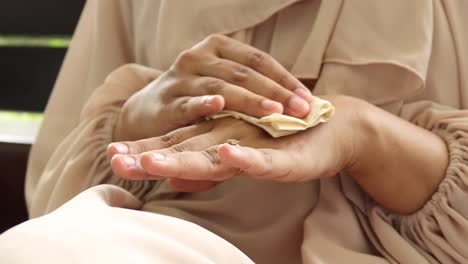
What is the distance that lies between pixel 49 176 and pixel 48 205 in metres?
0.05

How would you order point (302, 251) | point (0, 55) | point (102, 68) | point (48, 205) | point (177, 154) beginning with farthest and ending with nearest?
point (0, 55)
point (102, 68)
point (48, 205)
point (302, 251)
point (177, 154)

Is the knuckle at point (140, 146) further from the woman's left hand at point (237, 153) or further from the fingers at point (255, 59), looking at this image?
the fingers at point (255, 59)

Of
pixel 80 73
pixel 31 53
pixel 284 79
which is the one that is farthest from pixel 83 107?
pixel 31 53

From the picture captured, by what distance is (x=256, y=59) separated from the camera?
75 centimetres

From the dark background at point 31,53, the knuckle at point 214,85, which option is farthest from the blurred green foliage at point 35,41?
the knuckle at point 214,85

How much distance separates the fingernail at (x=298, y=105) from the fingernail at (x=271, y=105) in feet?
0.05

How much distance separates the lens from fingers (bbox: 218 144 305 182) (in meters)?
0.59

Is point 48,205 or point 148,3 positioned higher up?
point 148,3

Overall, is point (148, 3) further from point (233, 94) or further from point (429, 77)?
point (429, 77)

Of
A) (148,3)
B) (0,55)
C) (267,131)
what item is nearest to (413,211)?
(267,131)

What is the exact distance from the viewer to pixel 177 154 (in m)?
0.62

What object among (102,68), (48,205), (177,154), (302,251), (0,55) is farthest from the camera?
(0,55)

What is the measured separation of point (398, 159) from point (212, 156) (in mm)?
222

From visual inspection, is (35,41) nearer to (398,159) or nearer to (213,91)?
(213,91)
